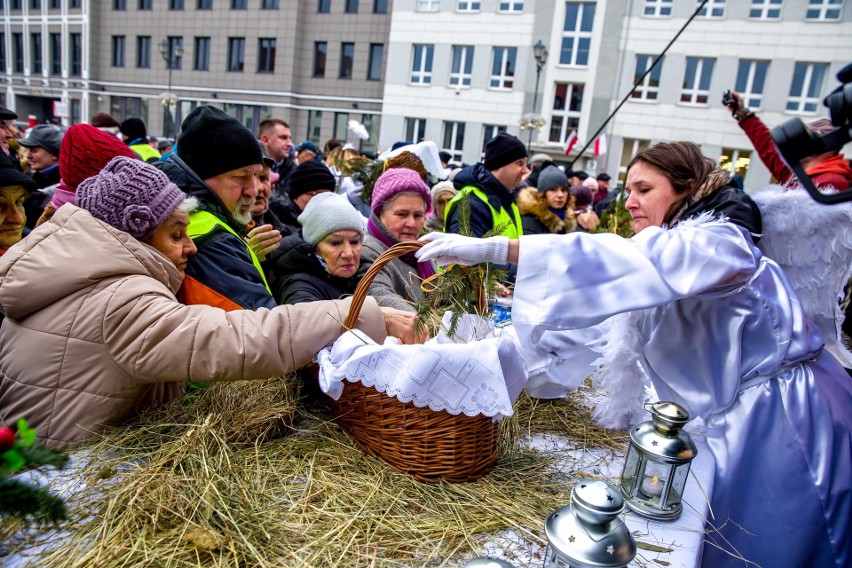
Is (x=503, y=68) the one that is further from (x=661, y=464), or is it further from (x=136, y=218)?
(x=661, y=464)

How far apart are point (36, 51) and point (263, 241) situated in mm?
41722

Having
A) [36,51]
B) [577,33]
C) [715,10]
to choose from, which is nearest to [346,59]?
[577,33]

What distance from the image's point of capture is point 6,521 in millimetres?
1130

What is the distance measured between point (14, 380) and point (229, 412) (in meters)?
0.57

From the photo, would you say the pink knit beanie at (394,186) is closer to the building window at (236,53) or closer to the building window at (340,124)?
the building window at (340,124)

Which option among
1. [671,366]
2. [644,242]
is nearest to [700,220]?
[644,242]

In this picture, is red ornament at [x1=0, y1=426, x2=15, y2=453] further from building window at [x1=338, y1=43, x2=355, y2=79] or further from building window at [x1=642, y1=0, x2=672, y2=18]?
building window at [x1=338, y1=43, x2=355, y2=79]

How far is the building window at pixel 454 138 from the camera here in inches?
968

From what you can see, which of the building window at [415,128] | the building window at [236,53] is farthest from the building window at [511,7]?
the building window at [236,53]

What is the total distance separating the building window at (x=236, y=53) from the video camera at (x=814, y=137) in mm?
31655

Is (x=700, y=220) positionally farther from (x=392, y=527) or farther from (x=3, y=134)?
(x=3, y=134)

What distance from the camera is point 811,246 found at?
198 cm

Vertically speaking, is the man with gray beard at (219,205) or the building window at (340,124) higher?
the building window at (340,124)

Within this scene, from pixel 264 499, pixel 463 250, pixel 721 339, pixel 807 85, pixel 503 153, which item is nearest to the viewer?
pixel 264 499
